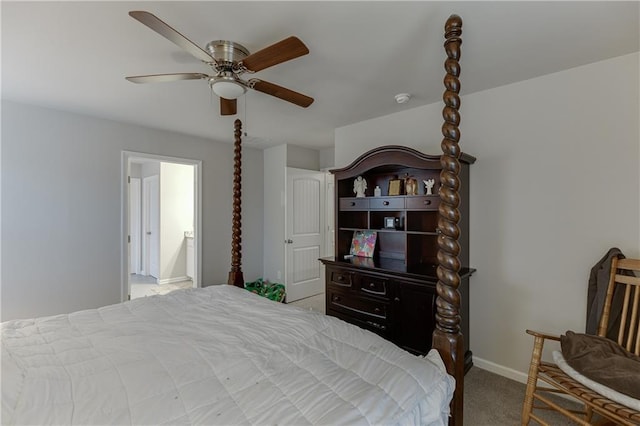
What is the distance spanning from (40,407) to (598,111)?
10.8 ft

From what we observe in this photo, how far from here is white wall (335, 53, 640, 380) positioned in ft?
6.66

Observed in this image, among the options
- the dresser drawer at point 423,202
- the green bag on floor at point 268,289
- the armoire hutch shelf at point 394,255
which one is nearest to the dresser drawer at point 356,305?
the armoire hutch shelf at point 394,255

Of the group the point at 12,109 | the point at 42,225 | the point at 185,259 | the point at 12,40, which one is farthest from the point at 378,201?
the point at 185,259

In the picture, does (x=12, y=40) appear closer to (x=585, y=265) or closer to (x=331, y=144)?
(x=331, y=144)

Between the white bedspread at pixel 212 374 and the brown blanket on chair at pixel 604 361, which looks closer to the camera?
the white bedspread at pixel 212 374

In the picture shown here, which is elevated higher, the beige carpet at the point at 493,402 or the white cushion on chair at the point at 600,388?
the white cushion on chair at the point at 600,388

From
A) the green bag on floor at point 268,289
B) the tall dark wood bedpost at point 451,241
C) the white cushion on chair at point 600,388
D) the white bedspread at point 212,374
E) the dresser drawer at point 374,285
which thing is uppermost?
the tall dark wood bedpost at point 451,241

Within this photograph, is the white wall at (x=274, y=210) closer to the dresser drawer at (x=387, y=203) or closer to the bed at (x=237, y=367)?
the dresser drawer at (x=387, y=203)

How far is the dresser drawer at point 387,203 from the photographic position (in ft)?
9.28

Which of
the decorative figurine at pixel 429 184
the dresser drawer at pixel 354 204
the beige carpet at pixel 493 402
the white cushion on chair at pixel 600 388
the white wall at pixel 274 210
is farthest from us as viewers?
the white wall at pixel 274 210

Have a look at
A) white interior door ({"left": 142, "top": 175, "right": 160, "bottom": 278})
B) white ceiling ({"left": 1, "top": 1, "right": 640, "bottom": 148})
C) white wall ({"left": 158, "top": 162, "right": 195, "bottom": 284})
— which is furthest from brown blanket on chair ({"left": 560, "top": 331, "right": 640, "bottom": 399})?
white interior door ({"left": 142, "top": 175, "right": 160, "bottom": 278})

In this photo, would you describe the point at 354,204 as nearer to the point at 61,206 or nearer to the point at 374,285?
the point at 374,285

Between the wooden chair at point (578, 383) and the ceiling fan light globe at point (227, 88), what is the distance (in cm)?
228

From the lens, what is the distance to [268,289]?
4484 millimetres
